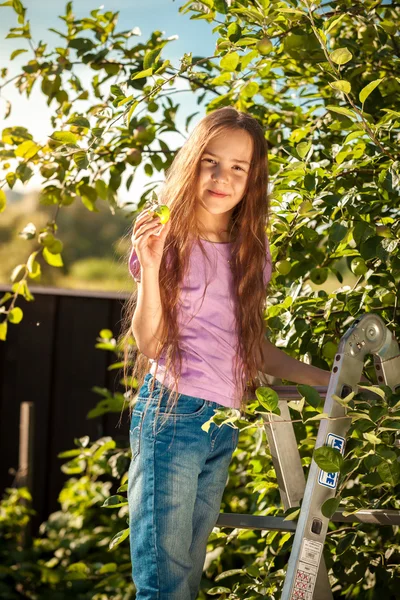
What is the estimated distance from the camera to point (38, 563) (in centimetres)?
304

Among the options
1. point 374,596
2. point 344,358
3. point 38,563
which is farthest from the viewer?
point 38,563

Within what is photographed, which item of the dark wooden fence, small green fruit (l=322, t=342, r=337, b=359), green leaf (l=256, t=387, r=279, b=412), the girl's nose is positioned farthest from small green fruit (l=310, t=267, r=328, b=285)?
the dark wooden fence

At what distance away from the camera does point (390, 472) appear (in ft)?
4.00

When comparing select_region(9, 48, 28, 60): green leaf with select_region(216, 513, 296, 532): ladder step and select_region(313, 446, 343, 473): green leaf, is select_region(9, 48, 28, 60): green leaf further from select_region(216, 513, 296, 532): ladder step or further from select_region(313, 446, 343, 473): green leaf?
select_region(313, 446, 343, 473): green leaf

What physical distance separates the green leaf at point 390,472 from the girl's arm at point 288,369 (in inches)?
10.9

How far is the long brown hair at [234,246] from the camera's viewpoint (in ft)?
4.61

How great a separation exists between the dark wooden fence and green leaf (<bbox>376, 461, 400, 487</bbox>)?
2.40m

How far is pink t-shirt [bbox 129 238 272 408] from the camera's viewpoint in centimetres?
138

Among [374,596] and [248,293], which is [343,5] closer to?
[248,293]

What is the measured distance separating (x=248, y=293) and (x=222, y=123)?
12.1 inches

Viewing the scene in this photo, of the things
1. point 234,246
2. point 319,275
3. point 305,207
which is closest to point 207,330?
point 234,246

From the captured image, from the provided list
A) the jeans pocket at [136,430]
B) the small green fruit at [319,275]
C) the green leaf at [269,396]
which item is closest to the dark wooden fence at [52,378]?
the small green fruit at [319,275]

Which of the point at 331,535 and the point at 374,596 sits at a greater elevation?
the point at 331,535

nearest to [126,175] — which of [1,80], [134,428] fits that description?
[1,80]
